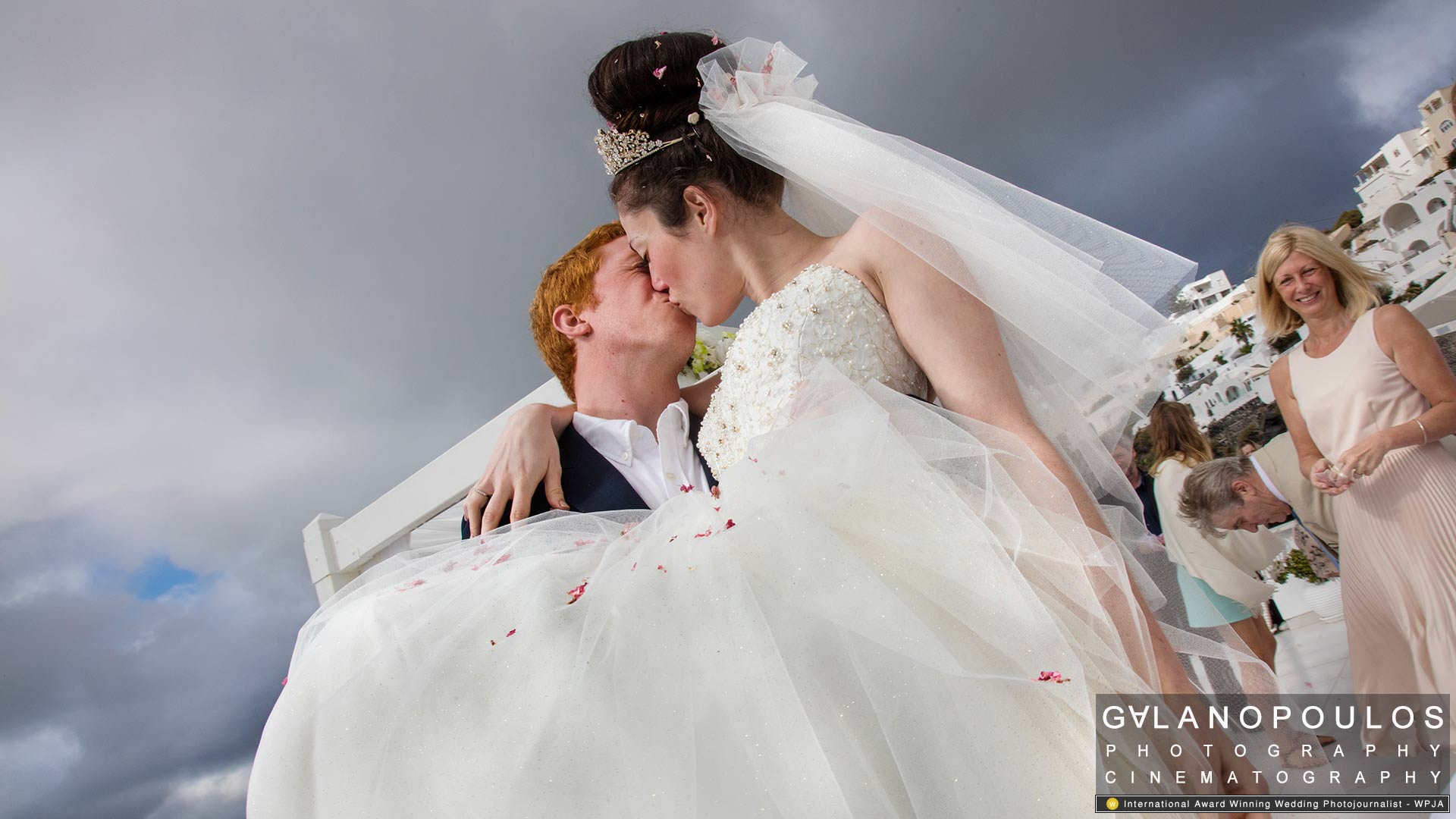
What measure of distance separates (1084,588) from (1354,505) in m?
2.32

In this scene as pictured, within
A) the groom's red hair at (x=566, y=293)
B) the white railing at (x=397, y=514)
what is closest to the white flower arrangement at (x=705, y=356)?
the white railing at (x=397, y=514)

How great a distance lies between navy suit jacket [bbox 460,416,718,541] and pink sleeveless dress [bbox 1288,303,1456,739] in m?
2.08

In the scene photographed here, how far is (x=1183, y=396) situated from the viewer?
5055mm

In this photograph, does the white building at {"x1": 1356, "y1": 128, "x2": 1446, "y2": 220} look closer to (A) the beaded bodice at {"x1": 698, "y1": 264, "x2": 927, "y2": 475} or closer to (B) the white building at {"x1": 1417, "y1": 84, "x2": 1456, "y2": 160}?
(B) the white building at {"x1": 1417, "y1": 84, "x2": 1456, "y2": 160}

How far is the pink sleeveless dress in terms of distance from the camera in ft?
8.00

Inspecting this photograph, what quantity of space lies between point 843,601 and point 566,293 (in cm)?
140

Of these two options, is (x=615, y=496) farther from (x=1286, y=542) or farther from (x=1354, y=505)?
(x=1286, y=542)

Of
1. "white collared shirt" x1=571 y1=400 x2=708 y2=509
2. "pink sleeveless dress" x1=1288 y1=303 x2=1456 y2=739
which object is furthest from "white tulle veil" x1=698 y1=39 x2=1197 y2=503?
"pink sleeveless dress" x1=1288 y1=303 x2=1456 y2=739

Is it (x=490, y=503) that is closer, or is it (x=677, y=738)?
(x=677, y=738)

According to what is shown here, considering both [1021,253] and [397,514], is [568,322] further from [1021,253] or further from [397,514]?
[397,514]

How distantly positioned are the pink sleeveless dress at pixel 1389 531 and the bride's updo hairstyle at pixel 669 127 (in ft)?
7.04

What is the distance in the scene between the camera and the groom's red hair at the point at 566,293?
81.7 inches

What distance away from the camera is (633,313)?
78.7 inches

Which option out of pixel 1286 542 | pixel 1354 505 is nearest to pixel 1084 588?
pixel 1354 505
